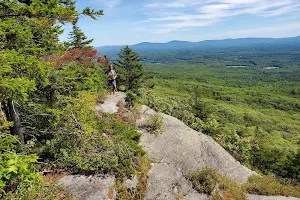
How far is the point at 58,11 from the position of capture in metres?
6.48

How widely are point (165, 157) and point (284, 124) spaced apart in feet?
292

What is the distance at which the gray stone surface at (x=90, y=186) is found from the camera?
7266mm

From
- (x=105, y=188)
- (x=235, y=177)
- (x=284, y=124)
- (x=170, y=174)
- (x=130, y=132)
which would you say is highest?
(x=130, y=132)

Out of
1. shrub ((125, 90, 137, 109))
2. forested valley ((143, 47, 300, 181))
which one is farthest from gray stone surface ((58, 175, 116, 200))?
forested valley ((143, 47, 300, 181))

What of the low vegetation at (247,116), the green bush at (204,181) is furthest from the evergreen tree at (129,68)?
the green bush at (204,181)

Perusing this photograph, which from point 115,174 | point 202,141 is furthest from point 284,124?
point 115,174

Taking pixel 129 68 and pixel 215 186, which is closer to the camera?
pixel 215 186

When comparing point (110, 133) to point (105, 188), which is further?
point (110, 133)

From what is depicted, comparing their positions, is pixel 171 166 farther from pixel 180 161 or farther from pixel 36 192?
pixel 36 192

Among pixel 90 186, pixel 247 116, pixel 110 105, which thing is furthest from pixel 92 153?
pixel 247 116

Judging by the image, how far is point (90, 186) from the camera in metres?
7.68

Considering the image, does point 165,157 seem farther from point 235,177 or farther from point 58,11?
point 58,11

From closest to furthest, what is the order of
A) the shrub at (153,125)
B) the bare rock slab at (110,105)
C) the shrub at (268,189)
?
1. the shrub at (268,189)
2. the shrub at (153,125)
3. the bare rock slab at (110,105)

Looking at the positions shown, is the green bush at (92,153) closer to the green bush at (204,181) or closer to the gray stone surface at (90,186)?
the gray stone surface at (90,186)
